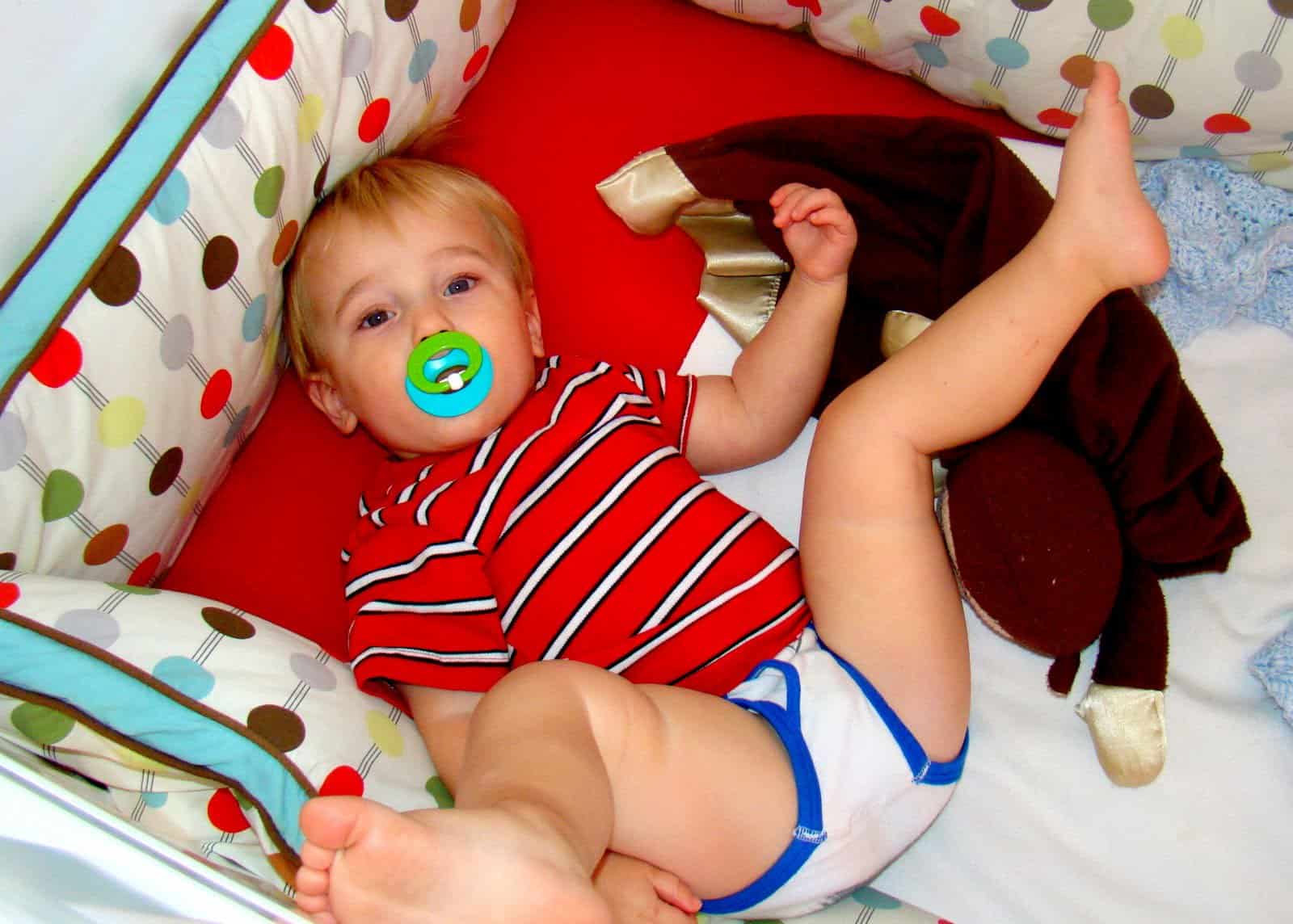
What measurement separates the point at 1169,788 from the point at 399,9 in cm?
102

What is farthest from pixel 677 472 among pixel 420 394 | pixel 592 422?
pixel 420 394

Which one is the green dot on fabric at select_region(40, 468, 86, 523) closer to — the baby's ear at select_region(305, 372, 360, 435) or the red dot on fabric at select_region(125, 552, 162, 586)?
the red dot on fabric at select_region(125, 552, 162, 586)

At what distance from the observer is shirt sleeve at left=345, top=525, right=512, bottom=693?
0.97 meters

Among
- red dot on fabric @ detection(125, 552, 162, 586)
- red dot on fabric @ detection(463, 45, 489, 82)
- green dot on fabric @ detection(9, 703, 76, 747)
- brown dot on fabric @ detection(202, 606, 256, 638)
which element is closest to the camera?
green dot on fabric @ detection(9, 703, 76, 747)

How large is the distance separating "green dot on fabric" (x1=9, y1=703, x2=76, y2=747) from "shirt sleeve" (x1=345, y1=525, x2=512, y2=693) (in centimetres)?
22

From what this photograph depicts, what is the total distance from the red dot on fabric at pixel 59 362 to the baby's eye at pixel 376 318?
0.25 meters

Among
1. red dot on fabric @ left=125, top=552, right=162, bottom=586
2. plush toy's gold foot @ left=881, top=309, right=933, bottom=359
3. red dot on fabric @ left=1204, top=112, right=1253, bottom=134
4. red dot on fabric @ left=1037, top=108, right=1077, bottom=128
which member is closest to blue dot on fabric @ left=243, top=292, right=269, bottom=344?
red dot on fabric @ left=125, top=552, right=162, bottom=586

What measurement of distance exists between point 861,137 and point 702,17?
360mm

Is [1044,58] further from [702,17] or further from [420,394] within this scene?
[420,394]

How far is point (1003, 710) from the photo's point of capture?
1.07 m

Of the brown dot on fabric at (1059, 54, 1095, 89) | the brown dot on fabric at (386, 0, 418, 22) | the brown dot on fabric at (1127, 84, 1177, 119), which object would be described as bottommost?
the brown dot on fabric at (1127, 84, 1177, 119)

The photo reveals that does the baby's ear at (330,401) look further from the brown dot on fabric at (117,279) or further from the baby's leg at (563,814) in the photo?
the baby's leg at (563,814)

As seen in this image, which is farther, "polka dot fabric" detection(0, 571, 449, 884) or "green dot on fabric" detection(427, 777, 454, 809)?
"green dot on fabric" detection(427, 777, 454, 809)

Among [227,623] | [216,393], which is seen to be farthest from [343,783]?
[216,393]
